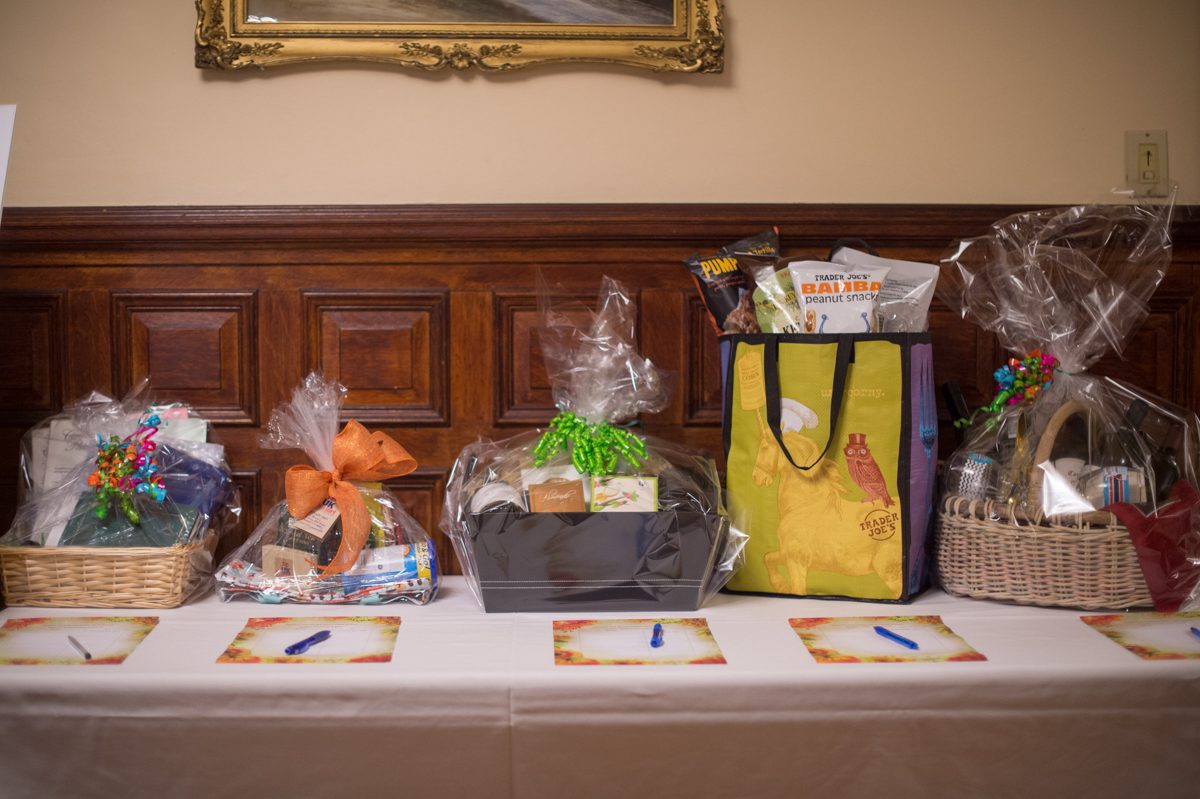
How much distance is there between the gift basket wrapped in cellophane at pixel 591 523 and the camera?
1.26 metres

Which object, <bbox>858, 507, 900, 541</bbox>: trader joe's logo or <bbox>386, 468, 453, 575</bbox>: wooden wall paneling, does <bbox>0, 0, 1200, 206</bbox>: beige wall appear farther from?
<bbox>858, 507, 900, 541</bbox>: trader joe's logo

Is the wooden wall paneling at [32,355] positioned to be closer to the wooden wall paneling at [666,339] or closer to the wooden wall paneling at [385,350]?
the wooden wall paneling at [385,350]

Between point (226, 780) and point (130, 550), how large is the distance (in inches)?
16.2

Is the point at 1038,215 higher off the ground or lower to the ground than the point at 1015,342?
higher

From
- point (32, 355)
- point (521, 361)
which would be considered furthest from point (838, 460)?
point (32, 355)

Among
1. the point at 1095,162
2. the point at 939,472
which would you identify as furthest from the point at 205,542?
the point at 1095,162

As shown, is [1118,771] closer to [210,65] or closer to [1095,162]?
[1095,162]

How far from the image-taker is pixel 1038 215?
4.77 ft

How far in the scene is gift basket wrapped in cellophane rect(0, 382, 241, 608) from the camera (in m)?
1.30

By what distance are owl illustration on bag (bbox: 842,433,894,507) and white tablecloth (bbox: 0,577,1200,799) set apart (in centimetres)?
29

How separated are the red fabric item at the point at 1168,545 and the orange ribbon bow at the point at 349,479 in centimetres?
104

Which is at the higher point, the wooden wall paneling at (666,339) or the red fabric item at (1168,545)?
the wooden wall paneling at (666,339)

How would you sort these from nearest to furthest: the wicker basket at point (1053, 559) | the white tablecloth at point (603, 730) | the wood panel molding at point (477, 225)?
1. the white tablecloth at point (603, 730)
2. the wicker basket at point (1053, 559)
3. the wood panel molding at point (477, 225)

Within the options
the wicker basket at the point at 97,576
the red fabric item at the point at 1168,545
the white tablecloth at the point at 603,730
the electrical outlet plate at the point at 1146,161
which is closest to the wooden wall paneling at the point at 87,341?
the wicker basket at the point at 97,576
